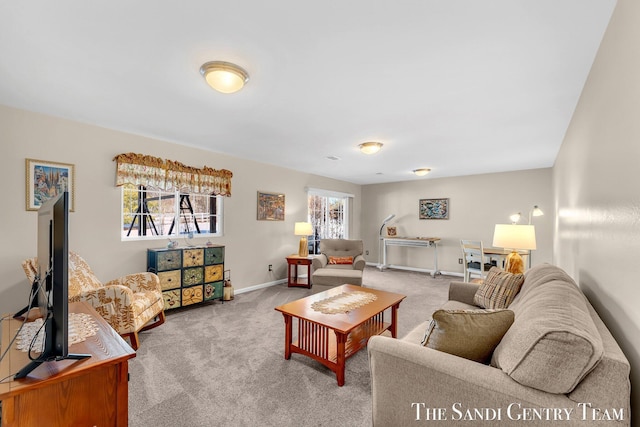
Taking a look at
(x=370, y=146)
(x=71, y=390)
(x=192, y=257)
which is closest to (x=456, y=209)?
(x=370, y=146)

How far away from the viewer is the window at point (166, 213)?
348 cm

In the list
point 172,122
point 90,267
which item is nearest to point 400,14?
point 172,122

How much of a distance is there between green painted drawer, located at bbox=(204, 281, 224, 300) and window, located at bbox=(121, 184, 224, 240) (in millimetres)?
790

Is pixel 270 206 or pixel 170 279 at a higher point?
pixel 270 206

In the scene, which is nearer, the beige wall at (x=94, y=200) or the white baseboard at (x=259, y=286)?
the beige wall at (x=94, y=200)

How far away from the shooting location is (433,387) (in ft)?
3.97

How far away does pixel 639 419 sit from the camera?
1.02 m

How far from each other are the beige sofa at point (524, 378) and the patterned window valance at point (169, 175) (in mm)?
3363

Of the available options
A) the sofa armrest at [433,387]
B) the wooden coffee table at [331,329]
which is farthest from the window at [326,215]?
the sofa armrest at [433,387]

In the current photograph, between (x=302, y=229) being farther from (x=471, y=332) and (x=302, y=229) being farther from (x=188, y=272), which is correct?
(x=471, y=332)

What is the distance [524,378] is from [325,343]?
1.54m

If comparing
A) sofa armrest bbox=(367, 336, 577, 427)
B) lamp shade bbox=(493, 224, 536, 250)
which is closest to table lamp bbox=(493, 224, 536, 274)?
lamp shade bbox=(493, 224, 536, 250)

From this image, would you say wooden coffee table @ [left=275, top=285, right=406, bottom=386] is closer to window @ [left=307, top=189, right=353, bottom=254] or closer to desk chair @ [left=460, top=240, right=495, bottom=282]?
desk chair @ [left=460, top=240, right=495, bottom=282]

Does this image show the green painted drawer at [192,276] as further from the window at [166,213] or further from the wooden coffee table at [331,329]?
the wooden coffee table at [331,329]
